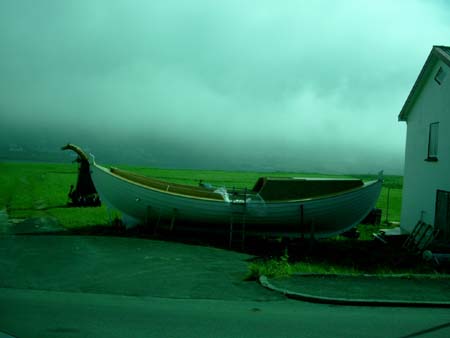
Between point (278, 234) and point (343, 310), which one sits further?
point (278, 234)

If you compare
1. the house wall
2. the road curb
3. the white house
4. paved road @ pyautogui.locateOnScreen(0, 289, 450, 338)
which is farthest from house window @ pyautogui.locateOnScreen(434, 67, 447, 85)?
paved road @ pyautogui.locateOnScreen(0, 289, 450, 338)

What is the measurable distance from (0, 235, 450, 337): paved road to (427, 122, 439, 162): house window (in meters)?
10.0

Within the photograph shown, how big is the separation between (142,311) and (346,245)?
11.9 metres

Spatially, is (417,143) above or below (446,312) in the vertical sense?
above

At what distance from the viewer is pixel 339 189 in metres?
19.6

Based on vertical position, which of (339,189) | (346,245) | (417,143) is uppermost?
(417,143)

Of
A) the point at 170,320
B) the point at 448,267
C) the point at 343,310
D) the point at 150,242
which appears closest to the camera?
the point at 170,320

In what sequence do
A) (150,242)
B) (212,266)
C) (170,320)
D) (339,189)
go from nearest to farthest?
1. (170,320)
2. (212,266)
3. (150,242)
4. (339,189)

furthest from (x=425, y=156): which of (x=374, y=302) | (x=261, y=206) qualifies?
(x=374, y=302)

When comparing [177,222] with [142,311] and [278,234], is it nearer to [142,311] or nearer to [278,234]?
[278,234]

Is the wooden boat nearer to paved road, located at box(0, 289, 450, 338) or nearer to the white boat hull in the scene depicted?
the white boat hull

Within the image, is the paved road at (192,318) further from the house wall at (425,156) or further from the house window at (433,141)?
the house window at (433,141)

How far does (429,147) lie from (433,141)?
29cm

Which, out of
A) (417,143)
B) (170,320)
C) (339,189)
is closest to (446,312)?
(170,320)
